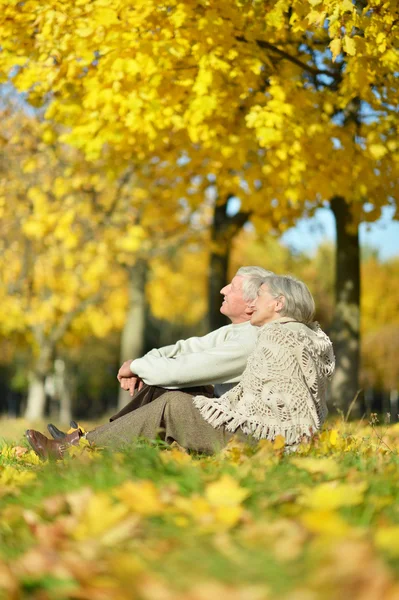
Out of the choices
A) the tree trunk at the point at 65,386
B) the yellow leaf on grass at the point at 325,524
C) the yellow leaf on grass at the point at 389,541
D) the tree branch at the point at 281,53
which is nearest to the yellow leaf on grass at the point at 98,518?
the yellow leaf on grass at the point at 325,524

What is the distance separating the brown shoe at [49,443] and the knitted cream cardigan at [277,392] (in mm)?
812

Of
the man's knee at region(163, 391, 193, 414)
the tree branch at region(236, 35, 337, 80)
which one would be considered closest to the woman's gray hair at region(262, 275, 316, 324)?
the man's knee at region(163, 391, 193, 414)

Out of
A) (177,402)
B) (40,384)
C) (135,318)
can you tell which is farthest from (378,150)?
(40,384)

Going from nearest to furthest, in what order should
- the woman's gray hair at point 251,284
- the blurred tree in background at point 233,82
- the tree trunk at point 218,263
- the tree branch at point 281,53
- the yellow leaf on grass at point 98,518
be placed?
the yellow leaf on grass at point 98,518
the woman's gray hair at point 251,284
the blurred tree in background at point 233,82
the tree branch at point 281,53
the tree trunk at point 218,263

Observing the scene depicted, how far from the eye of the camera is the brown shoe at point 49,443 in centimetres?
448

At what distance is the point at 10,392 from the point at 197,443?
4689cm

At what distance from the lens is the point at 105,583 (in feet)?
6.88

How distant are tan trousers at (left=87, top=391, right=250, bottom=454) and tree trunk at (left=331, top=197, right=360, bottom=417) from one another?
5660 mm

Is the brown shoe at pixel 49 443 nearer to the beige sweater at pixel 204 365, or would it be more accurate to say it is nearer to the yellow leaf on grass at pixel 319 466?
the beige sweater at pixel 204 365

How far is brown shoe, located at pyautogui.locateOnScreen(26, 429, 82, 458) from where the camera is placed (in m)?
4.48

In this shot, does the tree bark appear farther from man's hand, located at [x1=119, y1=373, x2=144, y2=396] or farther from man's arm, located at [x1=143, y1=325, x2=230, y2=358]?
man's hand, located at [x1=119, y1=373, x2=144, y2=396]

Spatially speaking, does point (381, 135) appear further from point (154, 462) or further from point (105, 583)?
point (105, 583)

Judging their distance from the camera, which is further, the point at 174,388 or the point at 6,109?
the point at 6,109

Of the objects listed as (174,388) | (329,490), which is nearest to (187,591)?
(329,490)
